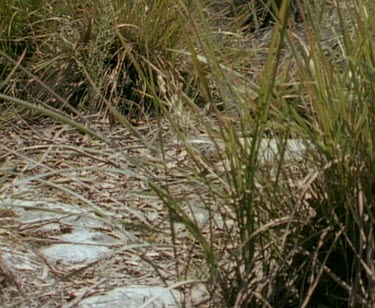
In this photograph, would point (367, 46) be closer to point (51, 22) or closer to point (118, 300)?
point (118, 300)

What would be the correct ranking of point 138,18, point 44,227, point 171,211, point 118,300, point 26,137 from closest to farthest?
point 171,211 → point 118,300 → point 44,227 → point 26,137 → point 138,18

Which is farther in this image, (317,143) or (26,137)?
(26,137)

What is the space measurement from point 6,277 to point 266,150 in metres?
0.86

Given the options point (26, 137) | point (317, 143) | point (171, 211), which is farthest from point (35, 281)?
point (26, 137)

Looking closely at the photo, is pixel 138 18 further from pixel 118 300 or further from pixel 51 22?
pixel 118 300

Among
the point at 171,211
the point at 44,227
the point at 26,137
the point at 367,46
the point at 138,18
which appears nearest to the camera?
the point at 171,211

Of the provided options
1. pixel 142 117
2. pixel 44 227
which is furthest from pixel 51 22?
pixel 44 227

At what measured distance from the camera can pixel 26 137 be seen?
467 cm

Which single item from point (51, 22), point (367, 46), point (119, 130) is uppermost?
point (367, 46)

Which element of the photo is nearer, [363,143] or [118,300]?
[363,143]

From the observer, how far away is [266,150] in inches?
110

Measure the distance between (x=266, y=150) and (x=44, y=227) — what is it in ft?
3.78

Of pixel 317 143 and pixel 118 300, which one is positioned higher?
pixel 317 143

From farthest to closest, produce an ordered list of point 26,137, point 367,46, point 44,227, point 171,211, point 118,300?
point 26,137
point 44,227
point 118,300
point 367,46
point 171,211
